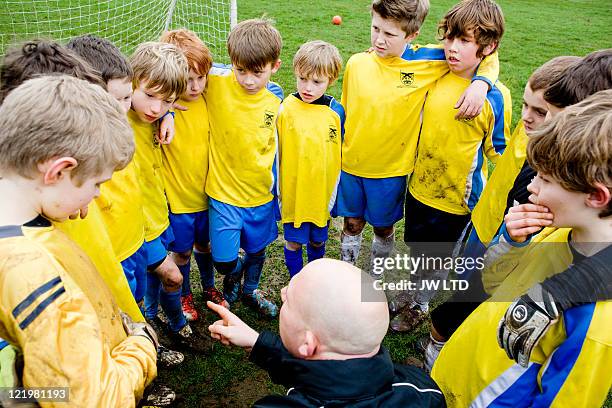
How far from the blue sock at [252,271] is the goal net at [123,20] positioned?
15.8 feet

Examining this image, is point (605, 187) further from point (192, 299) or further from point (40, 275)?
point (192, 299)

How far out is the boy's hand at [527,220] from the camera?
168 centimetres

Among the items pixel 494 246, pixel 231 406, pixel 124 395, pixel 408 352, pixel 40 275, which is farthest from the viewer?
pixel 408 352

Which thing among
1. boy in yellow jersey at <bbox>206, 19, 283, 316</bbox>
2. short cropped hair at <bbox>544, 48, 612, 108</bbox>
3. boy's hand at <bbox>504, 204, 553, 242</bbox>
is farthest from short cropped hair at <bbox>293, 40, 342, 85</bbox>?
boy's hand at <bbox>504, 204, 553, 242</bbox>

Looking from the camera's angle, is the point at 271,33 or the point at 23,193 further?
the point at 271,33

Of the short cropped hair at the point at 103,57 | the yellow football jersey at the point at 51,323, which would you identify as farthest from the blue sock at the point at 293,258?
the yellow football jersey at the point at 51,323

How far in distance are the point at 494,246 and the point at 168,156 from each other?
74.2 inches

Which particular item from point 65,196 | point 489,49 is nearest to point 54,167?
point 65,196

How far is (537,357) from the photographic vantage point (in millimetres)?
1604

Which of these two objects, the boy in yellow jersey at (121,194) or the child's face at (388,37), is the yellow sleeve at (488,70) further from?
the boy in yellow jersey at (121,194)

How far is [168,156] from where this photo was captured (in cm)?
294

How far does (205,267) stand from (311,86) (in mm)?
1449

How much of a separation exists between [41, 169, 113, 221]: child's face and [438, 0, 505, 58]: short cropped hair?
7.50 feet

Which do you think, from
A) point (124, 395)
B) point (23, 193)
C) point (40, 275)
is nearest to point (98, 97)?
point (23, 193)
